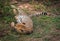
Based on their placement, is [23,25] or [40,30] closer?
[23,25]

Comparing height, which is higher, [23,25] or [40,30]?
[23,25]

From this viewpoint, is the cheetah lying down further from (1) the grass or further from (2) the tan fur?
(1) the grass

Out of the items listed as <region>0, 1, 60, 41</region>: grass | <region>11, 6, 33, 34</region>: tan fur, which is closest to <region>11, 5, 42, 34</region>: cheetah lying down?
<region>11, 6, 33, 34</region>: tan fur

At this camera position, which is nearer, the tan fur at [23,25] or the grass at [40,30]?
the grass at [40,30]

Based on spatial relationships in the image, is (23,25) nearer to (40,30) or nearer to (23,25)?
(23,25)

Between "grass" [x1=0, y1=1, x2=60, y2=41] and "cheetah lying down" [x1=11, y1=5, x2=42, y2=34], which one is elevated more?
"cheetah lying down" [x1=11, y1=5, x2=42, y2=34]

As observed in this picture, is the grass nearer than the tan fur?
Yes

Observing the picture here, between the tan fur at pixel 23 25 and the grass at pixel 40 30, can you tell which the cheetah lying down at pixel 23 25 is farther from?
the grass at pixel 40 30

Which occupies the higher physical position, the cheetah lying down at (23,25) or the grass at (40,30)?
the cheetah lying down at (23,25)

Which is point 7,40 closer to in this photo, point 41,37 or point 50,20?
point 41,37

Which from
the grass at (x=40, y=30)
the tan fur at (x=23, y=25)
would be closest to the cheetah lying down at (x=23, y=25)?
the tan fur at (x=23, y=25)

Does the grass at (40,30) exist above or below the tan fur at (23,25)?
below

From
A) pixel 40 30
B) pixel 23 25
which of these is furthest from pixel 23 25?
pixel 40 30

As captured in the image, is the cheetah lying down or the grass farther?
the cheetah lying down
